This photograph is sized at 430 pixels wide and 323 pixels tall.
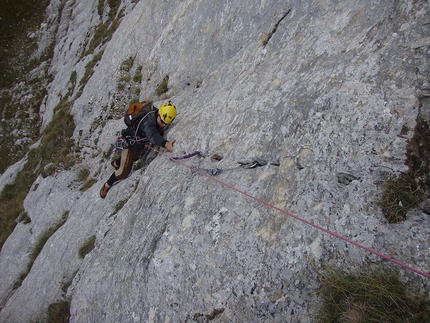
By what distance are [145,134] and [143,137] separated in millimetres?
637

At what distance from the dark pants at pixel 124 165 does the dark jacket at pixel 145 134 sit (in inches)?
9.7

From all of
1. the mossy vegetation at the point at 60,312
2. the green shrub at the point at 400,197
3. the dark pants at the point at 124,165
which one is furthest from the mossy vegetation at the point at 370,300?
the dark pants at the point at 124,165

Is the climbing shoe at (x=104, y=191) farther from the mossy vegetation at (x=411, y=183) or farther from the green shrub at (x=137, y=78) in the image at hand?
the mossy vegetation at (x=411, y=183)

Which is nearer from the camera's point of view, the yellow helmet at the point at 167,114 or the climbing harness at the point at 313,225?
the climbing harness at the point at 313,225

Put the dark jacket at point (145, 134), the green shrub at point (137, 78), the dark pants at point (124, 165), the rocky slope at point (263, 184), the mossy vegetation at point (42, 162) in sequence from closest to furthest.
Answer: the rocky slope at point (263, 184), the dark jacket at point (145, 134), the dark pants at point (124, 165), the green shrub at point (137, 78), the mossy vegetation at point (42, 162)

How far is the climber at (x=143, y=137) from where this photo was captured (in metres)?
10.4

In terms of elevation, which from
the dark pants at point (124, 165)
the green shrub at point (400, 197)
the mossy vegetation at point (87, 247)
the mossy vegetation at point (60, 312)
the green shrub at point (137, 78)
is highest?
the green shrub at point (400, 197)

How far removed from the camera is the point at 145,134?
35.9 ft

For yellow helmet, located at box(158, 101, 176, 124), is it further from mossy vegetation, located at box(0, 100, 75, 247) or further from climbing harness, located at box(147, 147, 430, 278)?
mossy vegetation, located at box(0, 100, 75, 247)

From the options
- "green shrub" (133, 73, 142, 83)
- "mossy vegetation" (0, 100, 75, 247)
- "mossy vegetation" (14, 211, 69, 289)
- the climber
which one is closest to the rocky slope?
the climber

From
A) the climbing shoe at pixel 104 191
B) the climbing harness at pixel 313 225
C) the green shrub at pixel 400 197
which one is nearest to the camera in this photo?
the climbing harness at pixel 313 225

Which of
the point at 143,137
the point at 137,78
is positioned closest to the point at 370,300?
the point at 143,137

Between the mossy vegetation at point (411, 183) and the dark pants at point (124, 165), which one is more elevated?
the mossy vegetation at point (411, 183)

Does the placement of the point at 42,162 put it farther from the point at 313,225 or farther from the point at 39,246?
the point at 313,225
